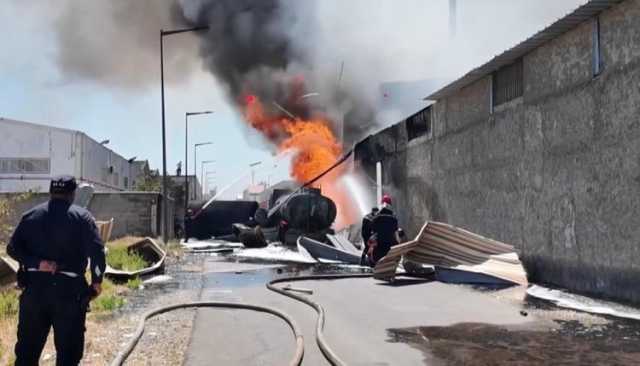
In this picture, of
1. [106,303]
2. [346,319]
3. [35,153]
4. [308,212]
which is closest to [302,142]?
[308,212]

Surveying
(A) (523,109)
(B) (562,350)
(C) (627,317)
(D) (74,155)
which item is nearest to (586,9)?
(A) (523,109)

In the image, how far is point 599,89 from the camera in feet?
35.8

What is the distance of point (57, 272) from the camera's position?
5.21m

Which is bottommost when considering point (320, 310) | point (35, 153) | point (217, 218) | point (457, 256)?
point (320, 310)

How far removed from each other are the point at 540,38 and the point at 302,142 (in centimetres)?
2027

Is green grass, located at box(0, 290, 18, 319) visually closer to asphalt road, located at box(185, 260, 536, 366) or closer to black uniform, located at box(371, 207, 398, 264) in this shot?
asphalt road, located at box(185, 260, 536, 366)

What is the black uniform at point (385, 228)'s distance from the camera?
14898 millimetres

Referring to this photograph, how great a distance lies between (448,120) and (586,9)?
309 inches

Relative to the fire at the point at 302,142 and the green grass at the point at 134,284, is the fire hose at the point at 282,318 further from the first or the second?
the fire at the point at 302,142

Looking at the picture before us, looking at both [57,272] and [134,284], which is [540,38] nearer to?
[134,284]

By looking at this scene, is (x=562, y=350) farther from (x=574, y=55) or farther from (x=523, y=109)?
(x=523, y=109)

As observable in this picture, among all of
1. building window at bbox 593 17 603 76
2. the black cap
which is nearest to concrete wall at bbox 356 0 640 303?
building window at bbox 593 17 603 76

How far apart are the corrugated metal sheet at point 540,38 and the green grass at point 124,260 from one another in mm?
8640

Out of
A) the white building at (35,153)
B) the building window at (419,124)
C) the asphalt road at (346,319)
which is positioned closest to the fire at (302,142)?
the building window at (419,124)
